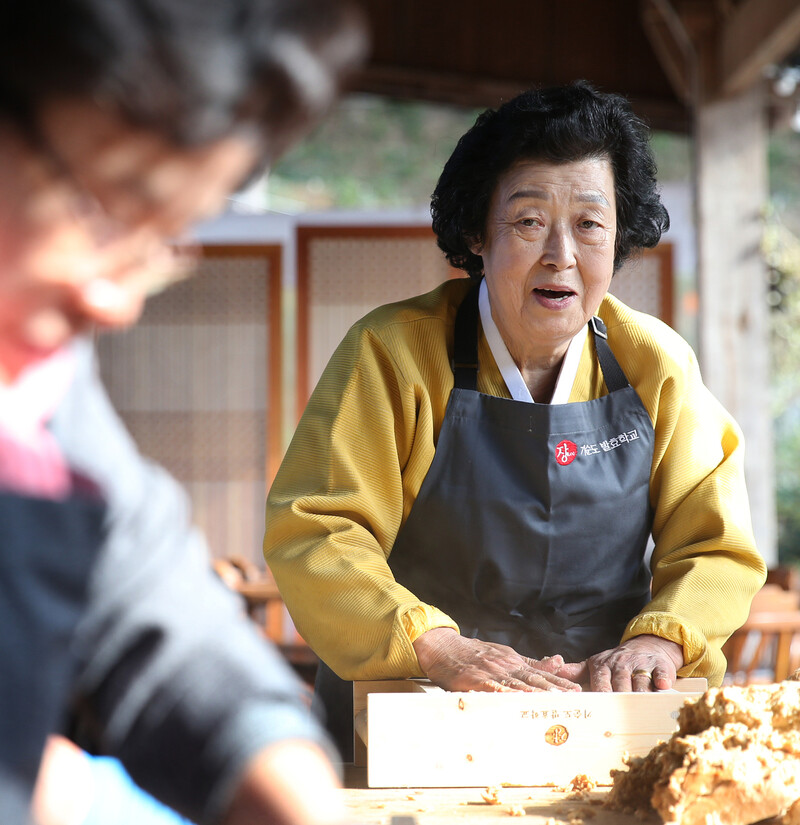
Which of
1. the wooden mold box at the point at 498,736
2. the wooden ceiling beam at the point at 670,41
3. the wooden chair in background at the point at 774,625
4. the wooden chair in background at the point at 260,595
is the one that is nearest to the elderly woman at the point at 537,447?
the wooden mold box at the point at 498,736

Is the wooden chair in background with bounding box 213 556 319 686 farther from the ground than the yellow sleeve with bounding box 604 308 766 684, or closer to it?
closer to it

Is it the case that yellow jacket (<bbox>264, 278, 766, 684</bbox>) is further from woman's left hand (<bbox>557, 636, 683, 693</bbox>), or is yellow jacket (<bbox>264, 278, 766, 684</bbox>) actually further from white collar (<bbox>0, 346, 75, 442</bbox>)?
white collar (<bbox>0, 346, 75, 442</bbox>)

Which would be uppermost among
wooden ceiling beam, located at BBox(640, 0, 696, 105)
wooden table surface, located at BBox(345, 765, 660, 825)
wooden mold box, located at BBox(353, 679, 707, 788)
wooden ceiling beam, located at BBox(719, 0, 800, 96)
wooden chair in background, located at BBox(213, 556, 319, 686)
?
wooden ceiling beam, located at BBox(640, 0, 696, 105)

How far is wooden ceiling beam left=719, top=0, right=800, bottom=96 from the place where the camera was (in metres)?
3.33

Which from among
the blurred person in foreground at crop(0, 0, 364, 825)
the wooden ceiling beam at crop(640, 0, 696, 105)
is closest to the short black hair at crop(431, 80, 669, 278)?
the blurred person in foreground at crop(0, 0, 364, 825)

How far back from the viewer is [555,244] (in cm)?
166

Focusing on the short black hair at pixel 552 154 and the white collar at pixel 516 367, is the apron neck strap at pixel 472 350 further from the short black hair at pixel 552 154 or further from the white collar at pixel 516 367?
the short black hair at pixel 552 154

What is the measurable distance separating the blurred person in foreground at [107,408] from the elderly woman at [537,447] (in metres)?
0.92

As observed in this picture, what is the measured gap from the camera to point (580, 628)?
172cm

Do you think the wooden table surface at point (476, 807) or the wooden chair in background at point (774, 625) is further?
the wooden chair in background at point (774, 625)

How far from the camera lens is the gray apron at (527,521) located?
1668 millimetres

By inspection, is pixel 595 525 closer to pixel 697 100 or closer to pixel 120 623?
pixel 120 623

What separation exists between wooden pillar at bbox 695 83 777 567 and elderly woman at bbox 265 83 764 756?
2172 mm

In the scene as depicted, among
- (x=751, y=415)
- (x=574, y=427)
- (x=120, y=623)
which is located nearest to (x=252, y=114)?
(x=120, y=623)
